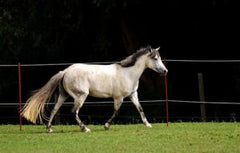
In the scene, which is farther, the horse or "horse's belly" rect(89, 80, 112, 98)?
"horse's belly" rect(89, 80, 112, 98)

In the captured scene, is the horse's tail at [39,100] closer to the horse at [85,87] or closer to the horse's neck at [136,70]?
the horse at [85,87]

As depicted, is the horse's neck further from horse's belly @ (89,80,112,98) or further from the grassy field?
the grassy field

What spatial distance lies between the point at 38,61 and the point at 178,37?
5.91 metres

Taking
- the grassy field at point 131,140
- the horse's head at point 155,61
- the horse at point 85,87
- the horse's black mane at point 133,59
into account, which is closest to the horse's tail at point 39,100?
the horse at point 85,87

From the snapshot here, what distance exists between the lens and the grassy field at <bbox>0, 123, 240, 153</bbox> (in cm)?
1193

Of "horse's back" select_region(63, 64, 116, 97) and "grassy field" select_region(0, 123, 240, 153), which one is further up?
"horse's back" select_region(63, 64, 116, 97)

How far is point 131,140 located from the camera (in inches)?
512

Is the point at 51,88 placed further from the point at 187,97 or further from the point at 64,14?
the point at 187,97

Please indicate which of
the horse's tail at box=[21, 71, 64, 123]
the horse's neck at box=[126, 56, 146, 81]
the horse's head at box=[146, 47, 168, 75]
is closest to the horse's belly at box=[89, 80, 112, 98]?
the horse's neck at box=[126, 56, 146, 81]

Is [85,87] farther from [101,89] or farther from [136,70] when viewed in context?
[136,70]

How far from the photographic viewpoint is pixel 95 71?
1512cm

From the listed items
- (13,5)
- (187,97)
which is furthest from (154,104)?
(13,5)

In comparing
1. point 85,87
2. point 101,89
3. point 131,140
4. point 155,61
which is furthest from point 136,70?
point 131,140

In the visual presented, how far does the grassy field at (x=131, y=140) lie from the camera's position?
39.1ft
